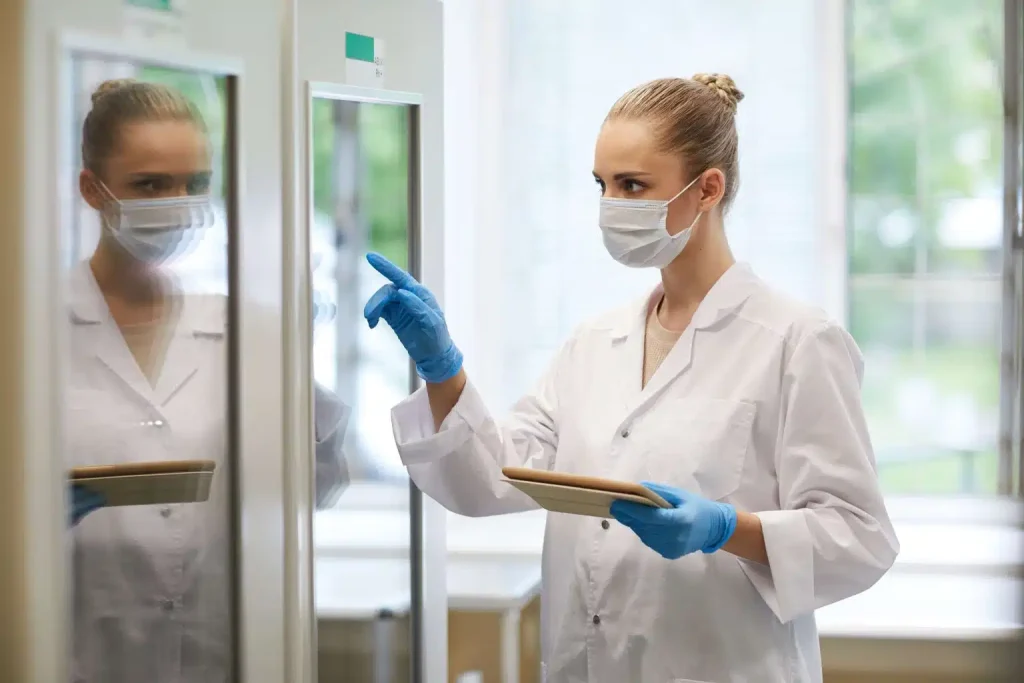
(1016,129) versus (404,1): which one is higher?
(404,1)

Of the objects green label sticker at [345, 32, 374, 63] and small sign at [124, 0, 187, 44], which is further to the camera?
green label sticker at [345, 32, 374, 63]

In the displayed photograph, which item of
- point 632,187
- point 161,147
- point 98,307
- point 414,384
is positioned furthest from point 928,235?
point 98,307

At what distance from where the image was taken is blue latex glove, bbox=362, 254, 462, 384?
1443mm

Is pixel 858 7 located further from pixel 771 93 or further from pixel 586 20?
pixel 586 20

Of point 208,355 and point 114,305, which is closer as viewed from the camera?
point 114,305

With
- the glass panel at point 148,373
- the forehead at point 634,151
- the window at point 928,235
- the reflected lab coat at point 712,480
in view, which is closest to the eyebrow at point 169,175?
the glass panel at point 148,373

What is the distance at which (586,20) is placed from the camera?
2746mm

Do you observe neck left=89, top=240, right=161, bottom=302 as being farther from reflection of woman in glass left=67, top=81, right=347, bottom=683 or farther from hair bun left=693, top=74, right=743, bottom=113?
hair bun left=693, top=74, right=743, bottom=113

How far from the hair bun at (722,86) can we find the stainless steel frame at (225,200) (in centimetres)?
69

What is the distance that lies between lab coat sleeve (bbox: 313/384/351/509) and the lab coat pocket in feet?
1.52

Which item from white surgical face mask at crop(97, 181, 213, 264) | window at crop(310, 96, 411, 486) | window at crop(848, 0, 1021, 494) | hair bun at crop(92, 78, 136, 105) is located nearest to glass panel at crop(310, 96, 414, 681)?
window at crop(310, 96, 411, 486)

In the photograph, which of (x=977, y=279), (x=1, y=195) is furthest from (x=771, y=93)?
(x=1, y=195)

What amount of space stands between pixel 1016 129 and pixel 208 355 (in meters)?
0.97

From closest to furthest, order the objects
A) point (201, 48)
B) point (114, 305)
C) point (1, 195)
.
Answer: point (1, 195) → point (114, 305) → point (201, 48)
